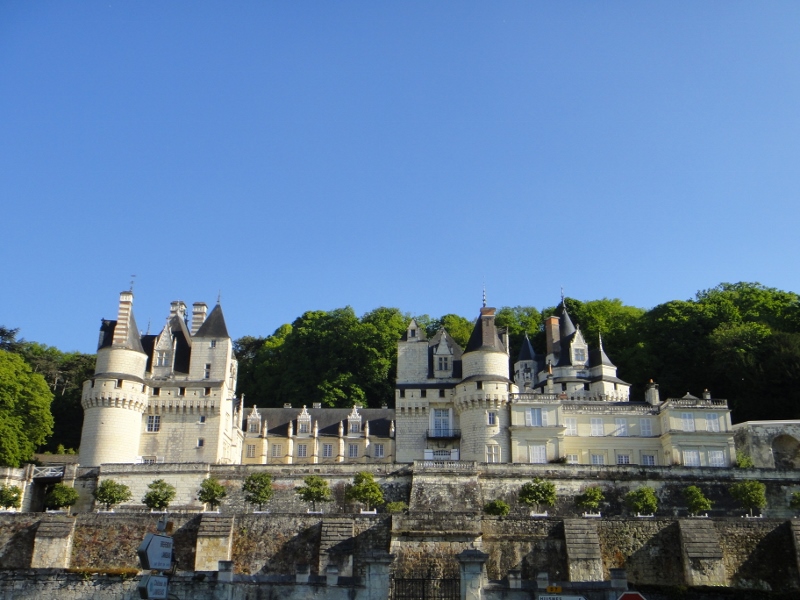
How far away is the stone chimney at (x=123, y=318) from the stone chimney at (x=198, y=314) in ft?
15.3

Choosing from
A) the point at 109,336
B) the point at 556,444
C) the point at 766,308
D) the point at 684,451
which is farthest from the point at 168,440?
the point at 766,308

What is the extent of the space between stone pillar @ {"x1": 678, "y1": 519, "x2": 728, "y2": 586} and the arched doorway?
60.4 feet

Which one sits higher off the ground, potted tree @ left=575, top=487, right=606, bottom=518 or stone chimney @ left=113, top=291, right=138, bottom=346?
stone chimney @ left=113, top=291, right=138, bottom=346

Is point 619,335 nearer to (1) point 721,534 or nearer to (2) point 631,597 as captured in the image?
(1) point 721,534

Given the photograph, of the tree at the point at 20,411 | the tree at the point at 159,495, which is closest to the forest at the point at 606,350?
the tree at the point at 20,411

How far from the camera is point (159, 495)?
38.9 m

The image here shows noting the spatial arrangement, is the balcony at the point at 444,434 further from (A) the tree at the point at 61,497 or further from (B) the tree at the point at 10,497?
(B) the tree at the point at 10,497

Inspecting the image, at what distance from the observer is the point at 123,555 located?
33406 millimetres

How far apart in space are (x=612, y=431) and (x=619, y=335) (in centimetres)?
2436

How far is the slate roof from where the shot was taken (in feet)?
181

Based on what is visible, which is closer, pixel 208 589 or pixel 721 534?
pixel 208 589

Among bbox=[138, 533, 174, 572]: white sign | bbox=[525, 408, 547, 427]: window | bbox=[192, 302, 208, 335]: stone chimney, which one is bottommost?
bbox=[138, 533, 174, 572]: white sign

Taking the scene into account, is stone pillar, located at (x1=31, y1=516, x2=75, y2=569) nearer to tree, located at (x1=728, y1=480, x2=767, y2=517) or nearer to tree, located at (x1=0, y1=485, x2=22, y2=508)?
tree, located at (x1=0, y1=485, x2=22, y2=508)

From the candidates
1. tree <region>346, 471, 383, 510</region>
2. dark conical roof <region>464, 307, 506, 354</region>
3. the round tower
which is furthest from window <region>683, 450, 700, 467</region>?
tree <region>346, 471, 383, 510</region>
